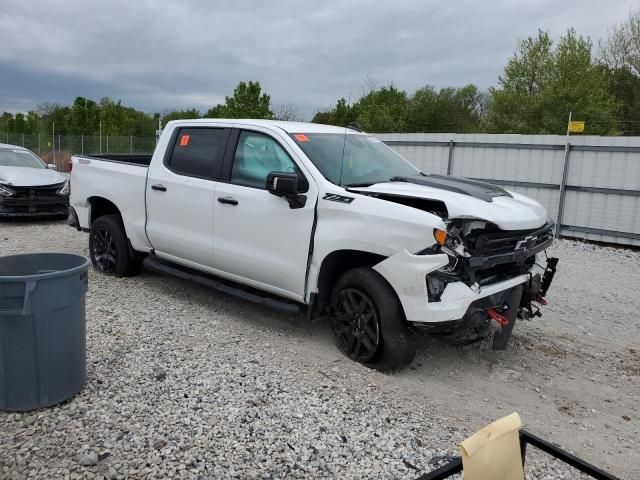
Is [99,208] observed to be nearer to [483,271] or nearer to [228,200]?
[228,200]

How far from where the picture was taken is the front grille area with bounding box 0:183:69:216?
10.5 metres

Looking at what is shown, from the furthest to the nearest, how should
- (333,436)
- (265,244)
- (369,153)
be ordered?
(369,153), (265,244), (333,436)

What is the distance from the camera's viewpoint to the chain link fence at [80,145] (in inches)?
1268

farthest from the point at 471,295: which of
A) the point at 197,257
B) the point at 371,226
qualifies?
the point at 197,257

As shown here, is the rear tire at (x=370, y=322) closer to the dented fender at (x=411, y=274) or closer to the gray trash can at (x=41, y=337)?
the dented fender at (x=411, y=274)

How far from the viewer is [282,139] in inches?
189

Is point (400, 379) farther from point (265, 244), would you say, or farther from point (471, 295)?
point (265, 244)

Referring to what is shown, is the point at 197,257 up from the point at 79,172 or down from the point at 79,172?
down

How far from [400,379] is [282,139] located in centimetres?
225

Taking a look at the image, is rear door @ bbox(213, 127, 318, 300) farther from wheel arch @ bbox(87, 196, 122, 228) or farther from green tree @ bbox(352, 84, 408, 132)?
green tree @ bbox(352, 84, 408, 132)

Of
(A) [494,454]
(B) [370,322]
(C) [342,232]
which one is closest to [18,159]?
(C) [342,232]

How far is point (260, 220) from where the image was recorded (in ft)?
15.6

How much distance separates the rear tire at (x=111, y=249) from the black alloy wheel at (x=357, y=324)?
3.15 meters

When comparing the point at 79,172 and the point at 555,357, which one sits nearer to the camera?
the point at 555,357
